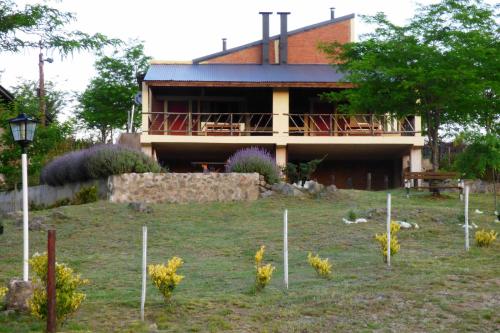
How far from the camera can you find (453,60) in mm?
20906

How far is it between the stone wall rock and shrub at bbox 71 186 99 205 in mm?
558

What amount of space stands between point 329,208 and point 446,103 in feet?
15.7

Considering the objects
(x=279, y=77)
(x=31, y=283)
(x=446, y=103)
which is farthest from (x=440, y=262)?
(x=279, y=77)

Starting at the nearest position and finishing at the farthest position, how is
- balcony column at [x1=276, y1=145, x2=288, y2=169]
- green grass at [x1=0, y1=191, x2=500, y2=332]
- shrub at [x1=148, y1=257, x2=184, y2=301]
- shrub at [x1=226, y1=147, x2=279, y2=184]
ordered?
1. green grass at [x1=0, y1=191, x2=500, y2=332]
2. shrub at [x1=148, y1=257, x2=184, y2=301]
3. shrub at [x1=226, y1=147, x2=279, y2=184]
4. balcony column at [x1=276, y1=145, x2=288, y2=169]

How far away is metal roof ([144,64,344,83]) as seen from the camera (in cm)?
2869

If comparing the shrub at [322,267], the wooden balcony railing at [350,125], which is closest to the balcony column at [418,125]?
the wooden balcony railing at [350,125]

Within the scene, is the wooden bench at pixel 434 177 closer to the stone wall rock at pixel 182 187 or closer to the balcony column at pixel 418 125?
the stone wall rock at pixel 182 187

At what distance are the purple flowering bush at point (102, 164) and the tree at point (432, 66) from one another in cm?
614

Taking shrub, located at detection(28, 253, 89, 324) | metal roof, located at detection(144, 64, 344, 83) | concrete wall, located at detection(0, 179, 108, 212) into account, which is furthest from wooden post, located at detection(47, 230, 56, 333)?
metal roof, located at detection(144, 64, 344, 83)

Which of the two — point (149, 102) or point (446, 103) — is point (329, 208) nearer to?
point (446, 103)

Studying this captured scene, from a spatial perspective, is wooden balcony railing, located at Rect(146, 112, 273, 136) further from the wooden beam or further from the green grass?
the green grass

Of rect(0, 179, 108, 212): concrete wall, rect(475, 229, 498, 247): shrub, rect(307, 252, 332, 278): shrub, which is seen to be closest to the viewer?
rect(307, 252, 332, 278): shrub

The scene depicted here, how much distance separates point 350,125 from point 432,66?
754 centimetres

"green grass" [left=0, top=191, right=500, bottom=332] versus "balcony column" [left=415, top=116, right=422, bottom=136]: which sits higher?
"balcony column" [left=415, top=116, right=422, bottom=136]
